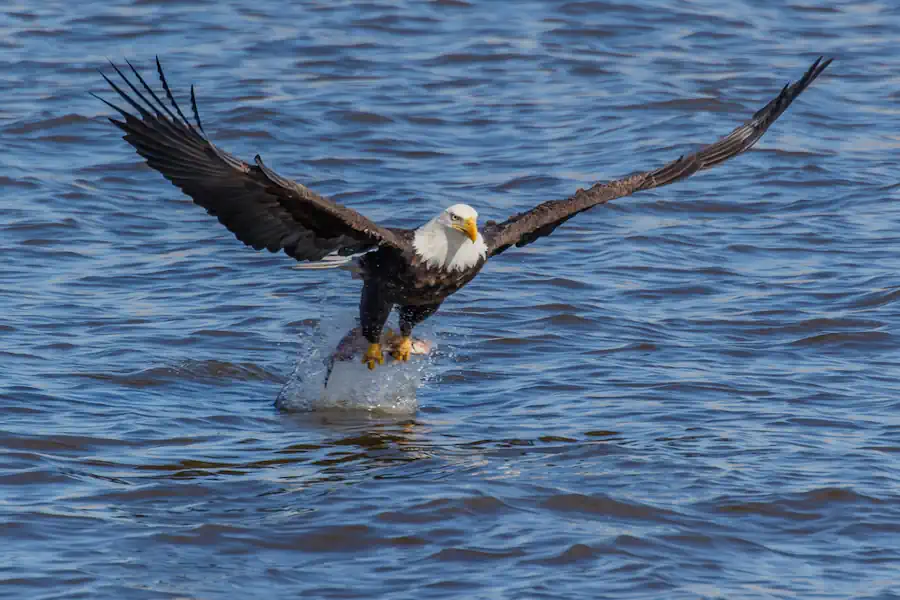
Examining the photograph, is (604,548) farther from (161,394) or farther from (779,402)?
(161,394)

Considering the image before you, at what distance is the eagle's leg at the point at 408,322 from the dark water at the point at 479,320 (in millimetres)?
339

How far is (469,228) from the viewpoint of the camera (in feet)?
26.2

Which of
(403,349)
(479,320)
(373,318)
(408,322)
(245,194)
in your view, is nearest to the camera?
(245,194)

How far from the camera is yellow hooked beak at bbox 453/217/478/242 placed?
7.94 m

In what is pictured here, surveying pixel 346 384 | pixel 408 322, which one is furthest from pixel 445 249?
pixel 346 384

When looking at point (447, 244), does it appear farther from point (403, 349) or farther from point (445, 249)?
point (403, 349)

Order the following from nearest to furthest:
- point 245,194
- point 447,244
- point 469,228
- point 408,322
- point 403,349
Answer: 1. point 245,194
2. point 469,228
3. point 447,244
4. point 408,322
5. point 403,349

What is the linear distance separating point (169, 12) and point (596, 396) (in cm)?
1134

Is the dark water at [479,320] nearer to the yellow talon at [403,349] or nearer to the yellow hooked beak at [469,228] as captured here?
the yellow talon at [403,349]

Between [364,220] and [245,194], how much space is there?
656 mm

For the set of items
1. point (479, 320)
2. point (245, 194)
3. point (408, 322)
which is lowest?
point (479, 320)

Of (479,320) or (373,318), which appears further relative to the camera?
(479,320)

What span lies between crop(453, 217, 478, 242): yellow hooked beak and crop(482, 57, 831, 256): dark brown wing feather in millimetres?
465

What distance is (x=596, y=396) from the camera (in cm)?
892
